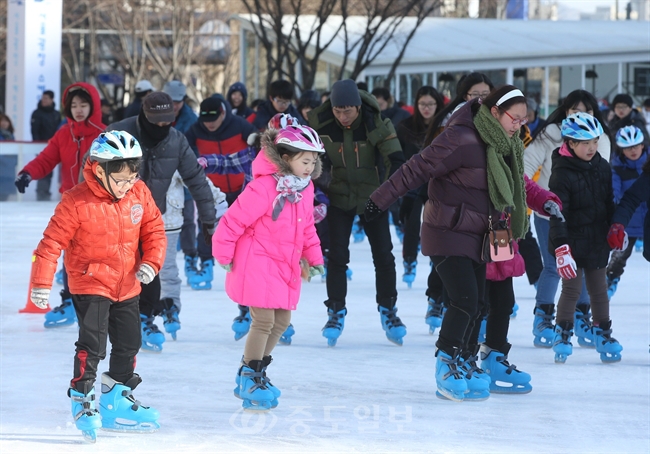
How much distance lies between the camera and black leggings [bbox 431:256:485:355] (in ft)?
16.9

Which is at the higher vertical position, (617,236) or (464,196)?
(464,196)

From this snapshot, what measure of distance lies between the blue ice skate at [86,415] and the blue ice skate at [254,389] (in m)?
0.78

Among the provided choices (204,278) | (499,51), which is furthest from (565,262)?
(499,51)

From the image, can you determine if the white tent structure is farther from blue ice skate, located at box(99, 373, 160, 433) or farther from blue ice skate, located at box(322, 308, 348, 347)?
blue ice skate, located at box(99, 373, 160, 433)

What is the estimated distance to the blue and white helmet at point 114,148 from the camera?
4.39 metres

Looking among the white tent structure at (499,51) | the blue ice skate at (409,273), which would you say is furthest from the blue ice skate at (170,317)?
the white tent structure at (499,51)

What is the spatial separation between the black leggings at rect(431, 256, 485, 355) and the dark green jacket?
1.44 m

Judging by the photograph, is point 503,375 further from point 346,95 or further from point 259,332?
point 346,95

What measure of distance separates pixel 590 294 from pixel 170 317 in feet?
8.26

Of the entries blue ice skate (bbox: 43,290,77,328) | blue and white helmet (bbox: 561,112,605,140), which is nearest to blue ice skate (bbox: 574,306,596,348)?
blue and white helmet (bbox: 561,112,605,140)

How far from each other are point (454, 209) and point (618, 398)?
4.14ft

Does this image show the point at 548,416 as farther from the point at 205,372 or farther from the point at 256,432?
the point at 205,372

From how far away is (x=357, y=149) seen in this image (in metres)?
6.61

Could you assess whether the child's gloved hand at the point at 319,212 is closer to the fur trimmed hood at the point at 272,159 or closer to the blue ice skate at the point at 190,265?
the fur trimmed hood at the point at 272,159
